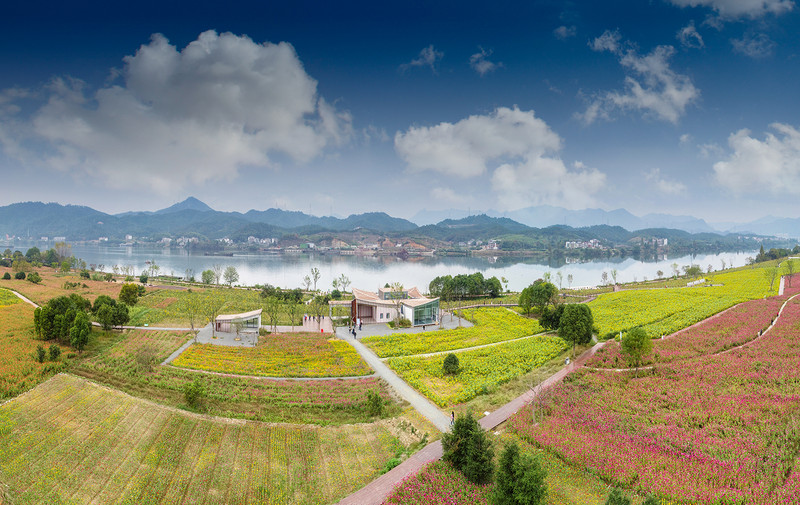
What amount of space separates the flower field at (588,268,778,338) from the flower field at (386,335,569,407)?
7867 millimetres

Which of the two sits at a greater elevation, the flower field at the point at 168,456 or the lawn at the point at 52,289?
the lawn at the point at 52,289

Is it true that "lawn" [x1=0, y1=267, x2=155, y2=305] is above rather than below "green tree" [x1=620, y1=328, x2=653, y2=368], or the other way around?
below

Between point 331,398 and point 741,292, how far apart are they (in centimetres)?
5421

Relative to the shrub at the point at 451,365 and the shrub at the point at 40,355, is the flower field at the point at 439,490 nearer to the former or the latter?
the shrub at the point at 451,365

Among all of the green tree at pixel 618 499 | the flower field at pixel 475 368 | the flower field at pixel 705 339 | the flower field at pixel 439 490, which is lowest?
the flower field at pixel 475 368

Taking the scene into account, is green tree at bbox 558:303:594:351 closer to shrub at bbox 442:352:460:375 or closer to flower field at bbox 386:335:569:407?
flower field at bbox 386:335:569:407

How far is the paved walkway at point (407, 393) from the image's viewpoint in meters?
17.3

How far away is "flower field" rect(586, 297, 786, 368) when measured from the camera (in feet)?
76.8

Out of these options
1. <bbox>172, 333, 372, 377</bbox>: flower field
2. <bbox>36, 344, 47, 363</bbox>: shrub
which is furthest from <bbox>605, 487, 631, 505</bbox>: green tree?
<bbox>36, 344, 47, 363</bbox>: shrub

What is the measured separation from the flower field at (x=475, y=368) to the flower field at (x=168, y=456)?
5.31m

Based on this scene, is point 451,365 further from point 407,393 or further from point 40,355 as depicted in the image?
point 40,355

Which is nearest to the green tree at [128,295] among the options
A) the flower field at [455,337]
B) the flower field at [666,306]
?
the flower field at [455,337]

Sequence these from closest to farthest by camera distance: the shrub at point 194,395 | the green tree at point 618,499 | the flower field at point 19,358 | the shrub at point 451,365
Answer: the green tree at point 618,499 → the shrub at point 194,395 → the flower field at point 19,358 → the shrub at point 451,365

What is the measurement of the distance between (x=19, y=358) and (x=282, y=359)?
16.5 metres
